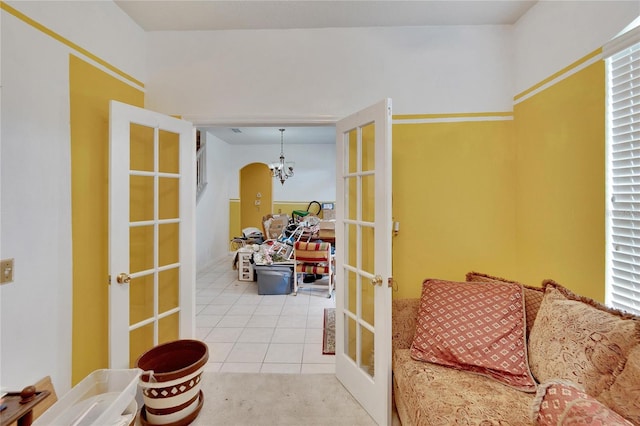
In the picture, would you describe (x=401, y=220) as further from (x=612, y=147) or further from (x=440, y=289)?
(x=612, y=147)

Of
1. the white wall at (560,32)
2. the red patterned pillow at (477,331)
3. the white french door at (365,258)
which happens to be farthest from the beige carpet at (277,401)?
the white wall at (560,32)

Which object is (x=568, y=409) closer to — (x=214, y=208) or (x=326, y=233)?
(x=326, y=233)

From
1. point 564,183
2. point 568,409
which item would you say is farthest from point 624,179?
point 568,409

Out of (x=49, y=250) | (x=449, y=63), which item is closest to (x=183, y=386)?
(x=49, y=250)

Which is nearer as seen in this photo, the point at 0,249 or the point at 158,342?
the point at 0,249

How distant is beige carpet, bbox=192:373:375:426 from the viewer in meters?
1.70

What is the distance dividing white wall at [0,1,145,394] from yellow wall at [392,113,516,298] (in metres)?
2.26

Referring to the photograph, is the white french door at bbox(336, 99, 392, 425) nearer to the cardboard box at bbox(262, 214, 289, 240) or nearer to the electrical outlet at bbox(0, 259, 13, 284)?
the electrical outlet at bbox(0, 259, 13, 284)

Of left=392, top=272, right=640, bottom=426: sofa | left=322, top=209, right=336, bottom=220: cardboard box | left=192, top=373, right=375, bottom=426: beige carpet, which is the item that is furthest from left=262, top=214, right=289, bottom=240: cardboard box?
left=392, top=272, right=640, bottom=426: sofa

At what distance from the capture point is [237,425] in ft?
5.45

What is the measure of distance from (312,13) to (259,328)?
3110 millimetres

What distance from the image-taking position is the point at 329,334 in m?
2.85

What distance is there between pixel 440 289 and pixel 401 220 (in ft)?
2.11

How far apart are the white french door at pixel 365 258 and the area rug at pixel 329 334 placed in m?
0.44
